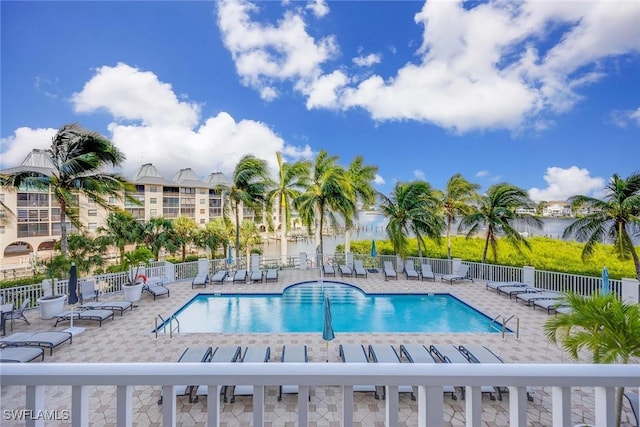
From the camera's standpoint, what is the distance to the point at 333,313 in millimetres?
11578

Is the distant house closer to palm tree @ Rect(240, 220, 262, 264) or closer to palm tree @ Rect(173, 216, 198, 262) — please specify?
palm tree @ Rect(240, 220, 262, 264)

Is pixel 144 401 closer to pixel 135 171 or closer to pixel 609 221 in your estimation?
pixel 609 221

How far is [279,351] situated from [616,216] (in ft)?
45.6

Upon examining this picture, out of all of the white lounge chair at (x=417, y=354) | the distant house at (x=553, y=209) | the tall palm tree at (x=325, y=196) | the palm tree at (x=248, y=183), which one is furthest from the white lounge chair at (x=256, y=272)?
the distant house at (x=553, y=209)

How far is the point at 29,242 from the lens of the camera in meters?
29.6

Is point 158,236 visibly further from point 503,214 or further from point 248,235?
point 503,214

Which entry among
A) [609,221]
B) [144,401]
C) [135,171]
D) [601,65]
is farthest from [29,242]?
[601,65]

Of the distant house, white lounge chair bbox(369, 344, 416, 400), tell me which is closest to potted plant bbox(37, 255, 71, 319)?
white lounge chair bbox(369, 344, 416, 400)

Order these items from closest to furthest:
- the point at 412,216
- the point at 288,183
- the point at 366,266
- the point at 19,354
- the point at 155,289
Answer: the point at 19,354
the point at 155,289
the point at 412,216
the point at 366,266
the point at 288,183

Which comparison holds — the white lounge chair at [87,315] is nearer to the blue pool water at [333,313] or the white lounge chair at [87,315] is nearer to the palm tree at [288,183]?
the blue pool water at [333,313]

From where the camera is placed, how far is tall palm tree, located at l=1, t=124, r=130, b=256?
10586 mm

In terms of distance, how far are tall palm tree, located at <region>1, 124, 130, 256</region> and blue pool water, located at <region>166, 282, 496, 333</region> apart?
575 cm

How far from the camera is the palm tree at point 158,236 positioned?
1947cm

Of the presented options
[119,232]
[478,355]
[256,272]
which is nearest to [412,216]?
[256,272]
